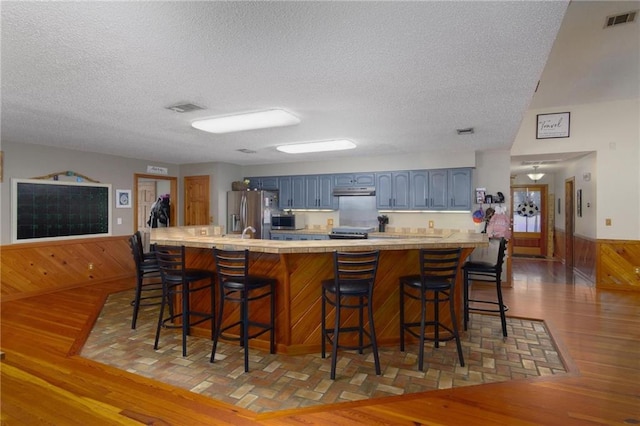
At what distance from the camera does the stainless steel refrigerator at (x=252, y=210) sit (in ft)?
23.1

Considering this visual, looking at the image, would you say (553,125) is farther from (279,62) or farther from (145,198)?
(145,198)

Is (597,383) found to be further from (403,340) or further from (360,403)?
(360,403)

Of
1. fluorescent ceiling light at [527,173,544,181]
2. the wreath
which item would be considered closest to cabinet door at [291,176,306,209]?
fluorescent ceiling light at [527,173,544,181]

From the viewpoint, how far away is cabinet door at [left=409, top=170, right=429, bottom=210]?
6090mm

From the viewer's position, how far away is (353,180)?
6672 millimetres

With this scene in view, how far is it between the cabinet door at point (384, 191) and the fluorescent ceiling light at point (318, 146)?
138cm

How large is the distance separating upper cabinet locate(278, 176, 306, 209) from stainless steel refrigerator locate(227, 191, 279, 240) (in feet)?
0.61

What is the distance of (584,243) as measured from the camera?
249 inches

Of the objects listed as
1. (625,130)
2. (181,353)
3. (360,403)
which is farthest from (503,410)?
(625,130)

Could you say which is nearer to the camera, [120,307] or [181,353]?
[181,353]

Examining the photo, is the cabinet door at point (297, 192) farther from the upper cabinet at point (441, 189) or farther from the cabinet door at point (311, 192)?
the upper cabinet at point (441, 189)

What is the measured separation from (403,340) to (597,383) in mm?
1482

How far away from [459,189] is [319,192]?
2.72 meters

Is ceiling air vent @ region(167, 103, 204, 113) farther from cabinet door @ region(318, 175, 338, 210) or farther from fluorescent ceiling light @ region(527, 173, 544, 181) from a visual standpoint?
fluorescent ceiling light @ region(527, 173, 544, 181)
